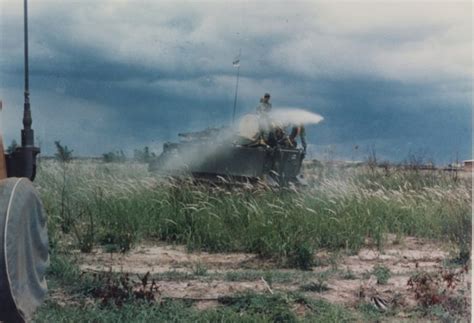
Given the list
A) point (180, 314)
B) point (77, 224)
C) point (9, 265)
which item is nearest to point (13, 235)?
point (9, 265)

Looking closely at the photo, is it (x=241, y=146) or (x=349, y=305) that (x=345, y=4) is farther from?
(x=241, y=146)

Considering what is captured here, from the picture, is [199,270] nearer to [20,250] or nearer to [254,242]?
[254,242]

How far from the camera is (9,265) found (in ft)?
11.6

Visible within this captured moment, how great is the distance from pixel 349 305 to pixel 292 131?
5.03 metres

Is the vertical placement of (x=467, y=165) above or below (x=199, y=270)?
above

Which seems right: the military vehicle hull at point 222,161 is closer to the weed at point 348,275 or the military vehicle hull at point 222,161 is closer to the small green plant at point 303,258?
the small green plant at point 303,258

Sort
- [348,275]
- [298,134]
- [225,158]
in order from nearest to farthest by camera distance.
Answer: [348,275]
[298,134]
[225,158]

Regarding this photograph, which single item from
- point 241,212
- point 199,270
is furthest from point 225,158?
point 199,270

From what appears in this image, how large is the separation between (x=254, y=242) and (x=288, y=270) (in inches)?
39.8

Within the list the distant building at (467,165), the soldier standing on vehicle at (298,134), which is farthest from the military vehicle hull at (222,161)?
the distant building at (467,165)

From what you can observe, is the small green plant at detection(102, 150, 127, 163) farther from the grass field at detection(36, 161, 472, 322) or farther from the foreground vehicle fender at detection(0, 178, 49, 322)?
the foreground vehicle fender at detection(0, 178, 49, 322)

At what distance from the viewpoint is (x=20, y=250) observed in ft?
12.2

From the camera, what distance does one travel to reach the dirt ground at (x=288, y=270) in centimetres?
663

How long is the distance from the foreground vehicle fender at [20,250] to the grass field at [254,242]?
1.93 metres
